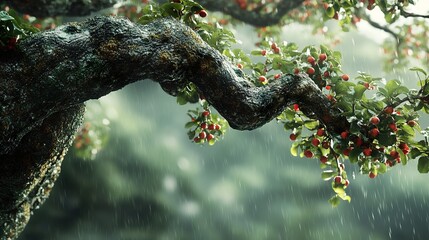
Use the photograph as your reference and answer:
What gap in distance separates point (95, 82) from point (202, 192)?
13654mm

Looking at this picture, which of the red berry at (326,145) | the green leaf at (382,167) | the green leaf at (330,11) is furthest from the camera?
the green leaf at (330,11)

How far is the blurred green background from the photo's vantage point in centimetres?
1388

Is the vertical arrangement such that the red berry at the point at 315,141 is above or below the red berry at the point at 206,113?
below

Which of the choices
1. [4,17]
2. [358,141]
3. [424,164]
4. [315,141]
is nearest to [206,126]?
[315,141]

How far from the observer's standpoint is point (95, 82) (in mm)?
3031

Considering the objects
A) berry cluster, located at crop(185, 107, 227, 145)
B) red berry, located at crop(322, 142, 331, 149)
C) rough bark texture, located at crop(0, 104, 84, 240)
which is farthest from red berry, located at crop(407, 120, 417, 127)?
rough bark texture, located at crop(0, 104, 84, 240)

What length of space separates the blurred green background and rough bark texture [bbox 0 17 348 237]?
31.9 feet

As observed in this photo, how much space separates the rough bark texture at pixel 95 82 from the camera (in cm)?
289

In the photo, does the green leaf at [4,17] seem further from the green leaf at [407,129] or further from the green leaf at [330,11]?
the green leaf at [330,11]

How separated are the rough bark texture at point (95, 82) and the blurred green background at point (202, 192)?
9737mm

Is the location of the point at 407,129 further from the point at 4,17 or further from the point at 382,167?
the point at 4,17

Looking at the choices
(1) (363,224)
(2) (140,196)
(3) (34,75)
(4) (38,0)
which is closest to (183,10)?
(3) (34,75)

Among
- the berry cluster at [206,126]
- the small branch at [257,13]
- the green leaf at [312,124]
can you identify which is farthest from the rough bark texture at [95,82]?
the small branch at [257,13]

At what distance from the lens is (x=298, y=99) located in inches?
144
